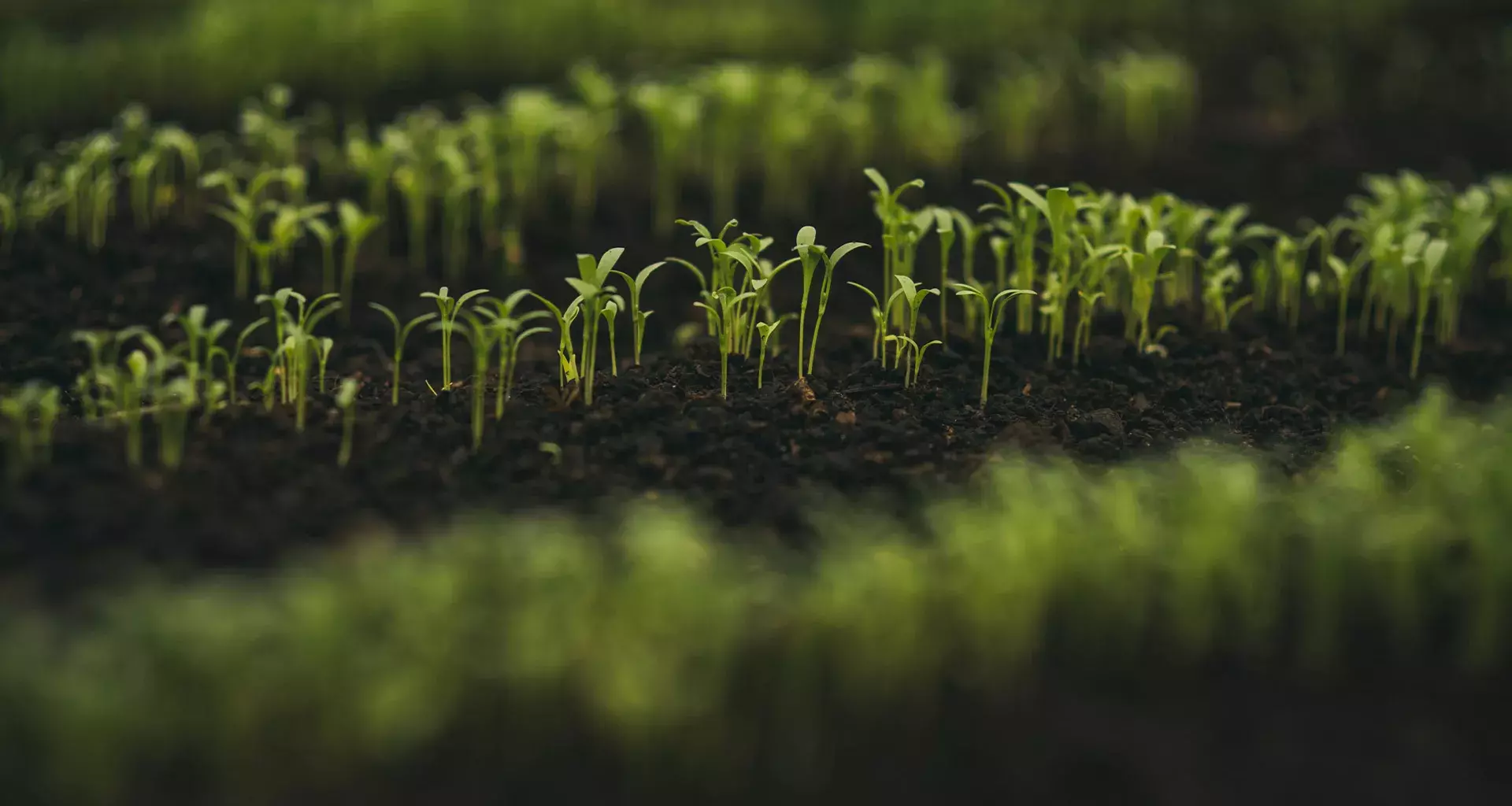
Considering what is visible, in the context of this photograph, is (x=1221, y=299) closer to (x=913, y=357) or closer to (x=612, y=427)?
(x=913, y=357)

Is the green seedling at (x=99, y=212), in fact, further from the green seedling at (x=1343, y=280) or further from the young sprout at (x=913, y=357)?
the green seedling at (x=1343, y=280)

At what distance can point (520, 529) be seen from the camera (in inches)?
114

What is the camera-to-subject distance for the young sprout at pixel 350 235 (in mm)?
4000

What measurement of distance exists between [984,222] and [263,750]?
3.74m

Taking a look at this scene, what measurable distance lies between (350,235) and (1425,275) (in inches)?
132

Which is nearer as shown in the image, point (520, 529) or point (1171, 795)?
point (1171, 795)

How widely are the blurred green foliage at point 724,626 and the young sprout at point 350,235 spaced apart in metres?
1.26

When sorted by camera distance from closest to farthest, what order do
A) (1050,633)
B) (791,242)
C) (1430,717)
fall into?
(1430,717)
(1050,633)
(791,242)

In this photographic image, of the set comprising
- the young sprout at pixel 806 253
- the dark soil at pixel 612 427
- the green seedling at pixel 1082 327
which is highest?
the young sprout at pixel 806 253

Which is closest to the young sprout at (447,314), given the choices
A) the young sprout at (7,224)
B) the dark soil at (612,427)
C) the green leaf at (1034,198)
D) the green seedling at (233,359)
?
the dark soil at (612,427)

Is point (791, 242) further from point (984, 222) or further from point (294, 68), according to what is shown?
point (294, 68)

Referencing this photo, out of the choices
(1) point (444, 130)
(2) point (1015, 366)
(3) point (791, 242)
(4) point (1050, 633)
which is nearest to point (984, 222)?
(3) point (791, 242)

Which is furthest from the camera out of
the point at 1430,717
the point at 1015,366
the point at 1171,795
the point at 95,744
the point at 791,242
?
the point at 791,242

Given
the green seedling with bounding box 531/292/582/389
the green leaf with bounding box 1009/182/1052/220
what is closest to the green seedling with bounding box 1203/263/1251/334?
the green leaf with bounding box 1009/182/1052/220
